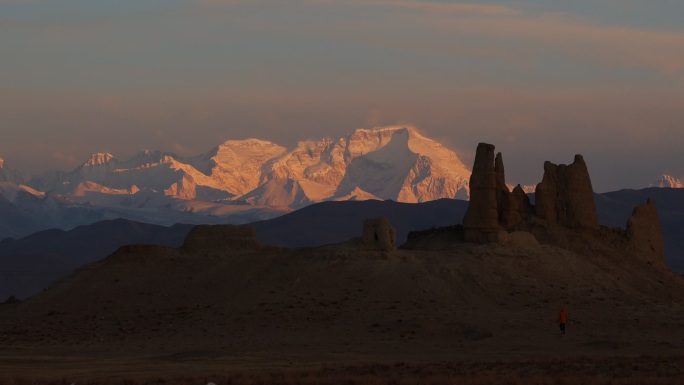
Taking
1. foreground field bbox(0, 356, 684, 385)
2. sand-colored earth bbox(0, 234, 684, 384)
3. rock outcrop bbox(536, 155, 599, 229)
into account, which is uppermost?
rock outcrop bbox(536, 155, 599, 229)

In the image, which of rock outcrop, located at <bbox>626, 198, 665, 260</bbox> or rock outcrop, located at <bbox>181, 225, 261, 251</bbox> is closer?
rock outcrop, located at <bbox>181, 225, 261, 251</bbox>

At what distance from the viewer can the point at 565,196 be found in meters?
101

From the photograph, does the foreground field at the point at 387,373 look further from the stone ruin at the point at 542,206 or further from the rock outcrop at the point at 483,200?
the stone ruin at the point at 542,206

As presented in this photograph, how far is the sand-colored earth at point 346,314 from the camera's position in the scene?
66.4m

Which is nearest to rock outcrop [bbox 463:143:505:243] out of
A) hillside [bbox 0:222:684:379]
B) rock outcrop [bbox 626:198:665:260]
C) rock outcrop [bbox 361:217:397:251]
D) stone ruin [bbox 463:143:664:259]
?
stone ruin [bbox 463:143:664:259]

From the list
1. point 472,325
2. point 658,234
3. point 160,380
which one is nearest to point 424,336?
point 472,325

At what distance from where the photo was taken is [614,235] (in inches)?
4099

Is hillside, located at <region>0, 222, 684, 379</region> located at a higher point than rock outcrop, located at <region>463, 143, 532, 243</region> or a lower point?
lower

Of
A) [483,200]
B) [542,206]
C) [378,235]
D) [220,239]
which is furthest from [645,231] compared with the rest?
[220,239]

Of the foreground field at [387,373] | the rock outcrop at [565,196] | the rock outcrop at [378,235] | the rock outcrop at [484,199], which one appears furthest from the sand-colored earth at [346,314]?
the rock outcrop at [565,196]

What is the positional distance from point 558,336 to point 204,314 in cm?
2010

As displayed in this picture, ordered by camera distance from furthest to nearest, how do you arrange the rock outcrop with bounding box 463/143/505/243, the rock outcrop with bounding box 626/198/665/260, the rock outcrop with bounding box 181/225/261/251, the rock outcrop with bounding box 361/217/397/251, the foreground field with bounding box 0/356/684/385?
the rock outcrop with bounding box 626/198/665/260 → the rock outcrop with bounding box 181/225/261/251 → the rock outcrop with bounding box 463/143/505/243 → the rock outcrop with bounding box 361/217/397/251 → the foreground field with bounding box 0/356/684/385

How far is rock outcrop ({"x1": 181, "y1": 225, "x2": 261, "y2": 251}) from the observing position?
9525cm

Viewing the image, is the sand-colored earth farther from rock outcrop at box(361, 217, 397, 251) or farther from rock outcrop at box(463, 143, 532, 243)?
rock outcrop at box(463, 143, 532, 243)
